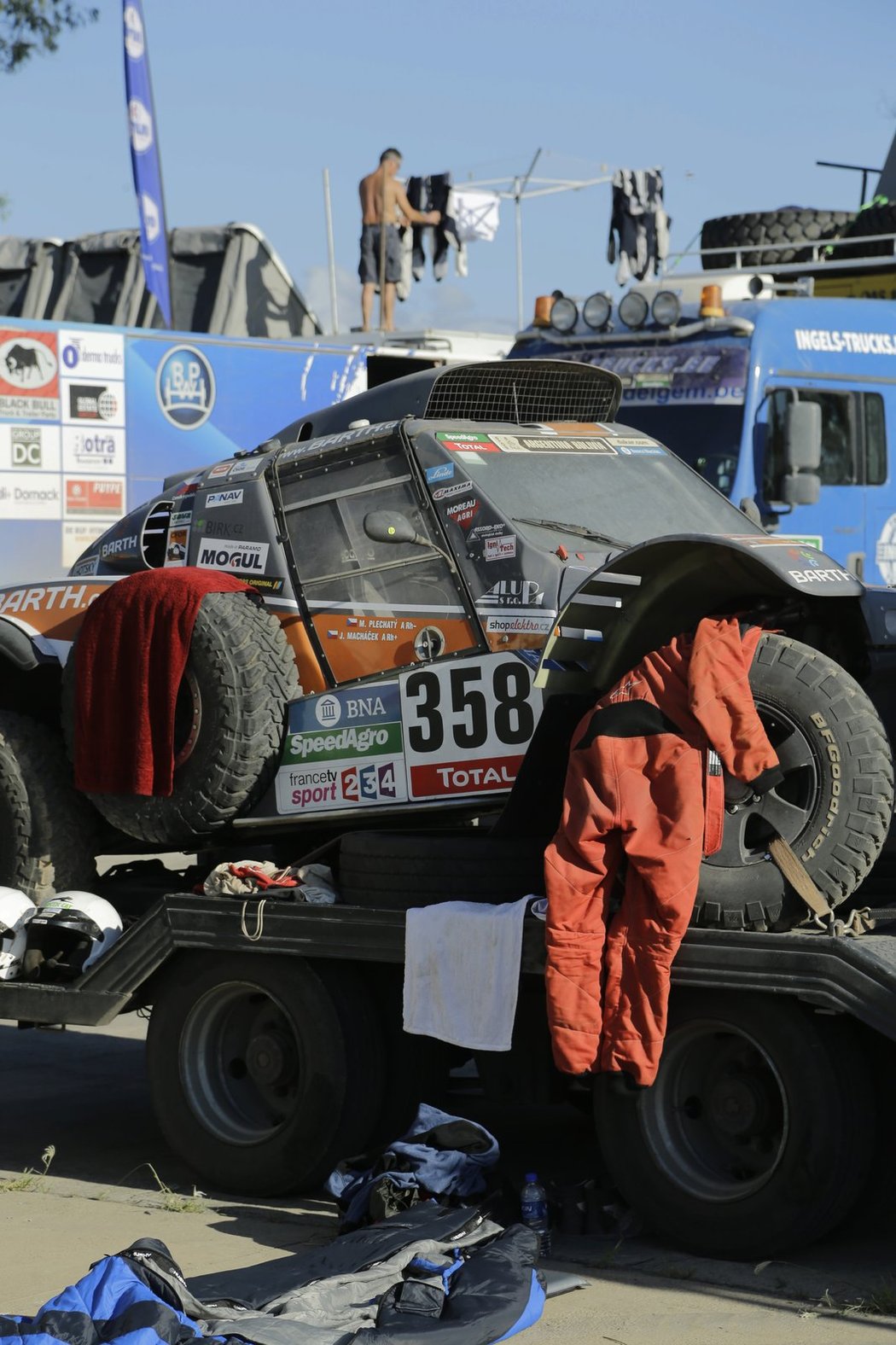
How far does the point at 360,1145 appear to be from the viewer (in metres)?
6.15

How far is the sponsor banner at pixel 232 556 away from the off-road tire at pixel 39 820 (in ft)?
3.16

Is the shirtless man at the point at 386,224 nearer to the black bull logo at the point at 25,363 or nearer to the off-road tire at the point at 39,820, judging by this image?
the black bull logo at the point at 25,363

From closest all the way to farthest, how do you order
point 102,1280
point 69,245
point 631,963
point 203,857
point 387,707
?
point 102,1280 < point 631,963 < point 387,707 < point 203,857 < point 69,245

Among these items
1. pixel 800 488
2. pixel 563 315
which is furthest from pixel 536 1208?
pixel 563 315

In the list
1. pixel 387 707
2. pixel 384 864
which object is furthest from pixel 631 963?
pixel 387 707

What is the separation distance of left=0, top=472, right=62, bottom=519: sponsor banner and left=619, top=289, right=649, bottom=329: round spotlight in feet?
14.1

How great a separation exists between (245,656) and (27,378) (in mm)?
7526

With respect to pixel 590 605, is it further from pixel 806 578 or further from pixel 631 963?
pixel 631 963

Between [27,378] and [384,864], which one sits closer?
[384,864]

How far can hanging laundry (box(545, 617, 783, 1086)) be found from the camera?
5266 millimetres

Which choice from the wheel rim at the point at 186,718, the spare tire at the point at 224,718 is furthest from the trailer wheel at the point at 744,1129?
the wheel rim at the point at 186,718

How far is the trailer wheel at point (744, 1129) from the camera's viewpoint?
5152 millimetres

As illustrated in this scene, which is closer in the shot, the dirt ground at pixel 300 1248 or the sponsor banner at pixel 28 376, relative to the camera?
the dirt ground at pixel 300 1248

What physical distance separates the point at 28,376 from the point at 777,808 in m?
9.35
